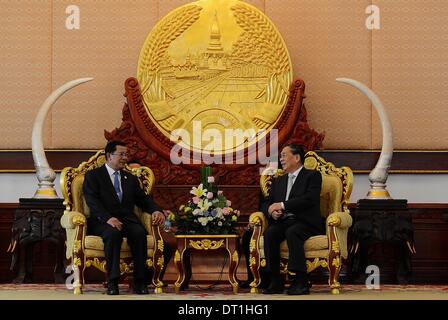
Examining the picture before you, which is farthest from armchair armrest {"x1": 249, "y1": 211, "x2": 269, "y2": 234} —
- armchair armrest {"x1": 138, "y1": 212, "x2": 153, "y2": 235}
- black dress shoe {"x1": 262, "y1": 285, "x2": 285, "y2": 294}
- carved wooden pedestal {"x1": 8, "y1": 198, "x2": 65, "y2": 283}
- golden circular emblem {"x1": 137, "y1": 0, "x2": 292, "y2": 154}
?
carved wooden pedestal {"x1": 8, "y1": 198, "x2": 65, "y2": 283}

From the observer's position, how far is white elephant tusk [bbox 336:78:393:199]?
8.68 metres

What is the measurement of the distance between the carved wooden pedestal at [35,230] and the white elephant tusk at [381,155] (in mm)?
2684

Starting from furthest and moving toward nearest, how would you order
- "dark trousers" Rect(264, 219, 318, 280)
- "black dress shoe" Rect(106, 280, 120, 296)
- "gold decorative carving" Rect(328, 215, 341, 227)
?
"gold decorative carving" Rect(328, 215, 341, 227) → "dark trousers" Rect(264, 219, 318, 280) → "black dress shoe" Rect(106, 280, 120, 296)

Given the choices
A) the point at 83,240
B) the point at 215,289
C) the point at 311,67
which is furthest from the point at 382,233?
the point at 83,240

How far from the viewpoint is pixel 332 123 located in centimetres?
941

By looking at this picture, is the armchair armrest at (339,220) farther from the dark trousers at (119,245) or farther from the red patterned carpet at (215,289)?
the dark trousers at (119,245)

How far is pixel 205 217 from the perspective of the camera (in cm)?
766

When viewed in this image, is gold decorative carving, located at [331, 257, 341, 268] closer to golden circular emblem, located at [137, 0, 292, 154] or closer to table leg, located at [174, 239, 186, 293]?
table leg, located at [174, 239, 186, 293]

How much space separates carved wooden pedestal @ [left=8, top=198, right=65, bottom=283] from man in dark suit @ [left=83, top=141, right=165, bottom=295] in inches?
36.2

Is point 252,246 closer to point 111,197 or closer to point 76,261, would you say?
point 111,197

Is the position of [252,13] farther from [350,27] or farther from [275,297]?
[275,297]
